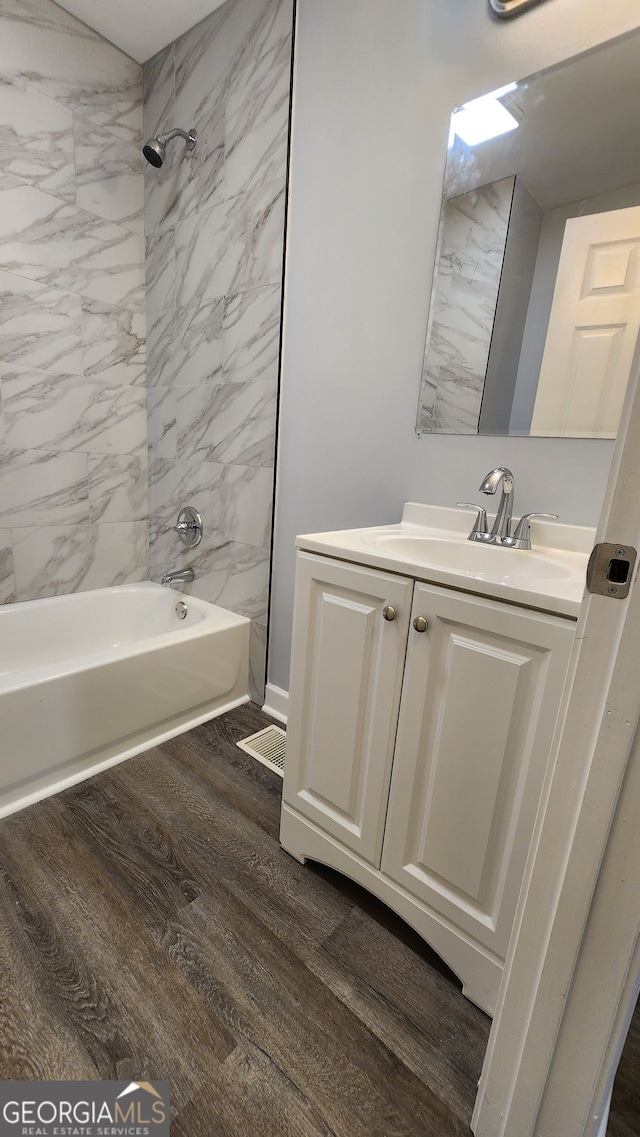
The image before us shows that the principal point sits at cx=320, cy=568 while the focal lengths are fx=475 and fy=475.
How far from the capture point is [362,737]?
110cm

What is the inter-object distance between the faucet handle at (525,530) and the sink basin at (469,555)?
18 mm

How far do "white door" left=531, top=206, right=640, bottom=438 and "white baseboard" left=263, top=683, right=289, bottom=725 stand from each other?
1.41 m

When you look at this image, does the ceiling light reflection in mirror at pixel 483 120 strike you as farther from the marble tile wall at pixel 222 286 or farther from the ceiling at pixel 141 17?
the ceiling at pixel 141 17

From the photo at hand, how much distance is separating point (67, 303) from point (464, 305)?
1.73 metres

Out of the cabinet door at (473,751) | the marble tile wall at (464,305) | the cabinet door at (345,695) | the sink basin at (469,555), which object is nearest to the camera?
the cabinet door at (473,751)

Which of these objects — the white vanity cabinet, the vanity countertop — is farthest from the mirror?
the white vanity cabinet

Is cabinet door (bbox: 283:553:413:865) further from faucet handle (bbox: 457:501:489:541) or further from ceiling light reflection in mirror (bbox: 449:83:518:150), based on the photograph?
ceiling light reflection in mirror (bbox: 449:83:518:150)

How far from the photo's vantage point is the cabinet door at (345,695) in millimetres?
1025

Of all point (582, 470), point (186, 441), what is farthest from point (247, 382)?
point (582, 470)

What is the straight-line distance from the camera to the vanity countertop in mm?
828

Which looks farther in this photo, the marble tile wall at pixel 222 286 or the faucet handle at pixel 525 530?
the marble tile wall at pixel 222 286

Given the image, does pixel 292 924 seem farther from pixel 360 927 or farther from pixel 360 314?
pixel 360 314

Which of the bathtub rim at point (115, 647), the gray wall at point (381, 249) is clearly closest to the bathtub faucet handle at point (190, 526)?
the bathtub rim at point (115, 647)

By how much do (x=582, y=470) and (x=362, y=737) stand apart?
2.80 ft
